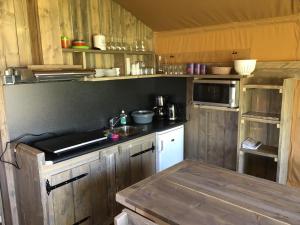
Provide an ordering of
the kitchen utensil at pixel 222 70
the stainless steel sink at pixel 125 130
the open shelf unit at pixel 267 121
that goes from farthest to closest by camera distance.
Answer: the stainless steel sink at pixel 125 130, the kitchen utensil at pixel 222 70, the open shelf unit at pixel 267 121

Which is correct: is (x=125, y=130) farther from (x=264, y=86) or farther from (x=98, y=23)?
(x=264, y=86)

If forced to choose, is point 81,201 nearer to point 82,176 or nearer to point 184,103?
point 82,176

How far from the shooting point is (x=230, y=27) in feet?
9.59

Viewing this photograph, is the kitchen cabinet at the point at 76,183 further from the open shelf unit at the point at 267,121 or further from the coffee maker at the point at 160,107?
the open shelf unit at the point at 267,121

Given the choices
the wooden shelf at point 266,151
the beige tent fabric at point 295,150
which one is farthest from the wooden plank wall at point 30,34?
Result: the beige tent fabric at point 295,150

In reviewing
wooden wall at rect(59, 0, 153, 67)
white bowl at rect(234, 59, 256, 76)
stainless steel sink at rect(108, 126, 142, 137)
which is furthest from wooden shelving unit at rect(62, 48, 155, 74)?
white bowl at rect(234, 59, 256, 76)

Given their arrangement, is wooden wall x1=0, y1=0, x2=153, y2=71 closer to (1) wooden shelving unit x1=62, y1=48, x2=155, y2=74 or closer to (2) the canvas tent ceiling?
(1) wooden shelving unit x1=62, y1=48, x2=155, y2=74

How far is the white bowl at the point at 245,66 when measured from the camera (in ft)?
8.76

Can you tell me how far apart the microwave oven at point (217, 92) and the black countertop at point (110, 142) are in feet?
1.45

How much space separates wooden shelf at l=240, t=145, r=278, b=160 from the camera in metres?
2.65

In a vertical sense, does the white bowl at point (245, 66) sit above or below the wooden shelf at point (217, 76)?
above

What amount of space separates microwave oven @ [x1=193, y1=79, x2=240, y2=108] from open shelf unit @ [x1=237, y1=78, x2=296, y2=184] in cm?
7

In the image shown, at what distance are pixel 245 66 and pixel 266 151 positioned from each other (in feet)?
2.96

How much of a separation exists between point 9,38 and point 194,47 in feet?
6.66
